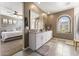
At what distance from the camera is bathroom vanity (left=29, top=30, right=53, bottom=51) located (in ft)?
5.49

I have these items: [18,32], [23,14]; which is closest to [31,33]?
[18,32]

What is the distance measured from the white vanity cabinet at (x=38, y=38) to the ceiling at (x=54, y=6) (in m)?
0.47

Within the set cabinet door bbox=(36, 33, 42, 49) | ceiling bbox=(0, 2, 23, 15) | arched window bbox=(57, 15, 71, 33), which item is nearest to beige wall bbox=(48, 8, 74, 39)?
arched window bbox=(57, 15, 71, 33)

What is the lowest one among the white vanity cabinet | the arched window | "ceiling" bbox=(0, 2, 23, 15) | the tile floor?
the tile floor

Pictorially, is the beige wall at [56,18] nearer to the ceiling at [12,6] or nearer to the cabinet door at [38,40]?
the cabinet door at [38,40]

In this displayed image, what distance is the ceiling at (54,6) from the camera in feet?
5.15

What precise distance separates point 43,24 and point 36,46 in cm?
48

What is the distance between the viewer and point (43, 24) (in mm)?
1716

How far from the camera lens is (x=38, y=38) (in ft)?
5.81

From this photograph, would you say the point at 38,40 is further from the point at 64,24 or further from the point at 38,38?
the point at 64,24

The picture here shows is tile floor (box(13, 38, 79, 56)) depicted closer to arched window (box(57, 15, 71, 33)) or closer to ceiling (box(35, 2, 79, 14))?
arched window (box(57, 15, 71, 33))

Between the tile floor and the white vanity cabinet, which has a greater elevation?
the white vanity cabinet

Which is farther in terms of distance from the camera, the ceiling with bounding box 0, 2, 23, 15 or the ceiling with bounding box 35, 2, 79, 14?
the ceiling with bounding box 35, 2, 79, 14

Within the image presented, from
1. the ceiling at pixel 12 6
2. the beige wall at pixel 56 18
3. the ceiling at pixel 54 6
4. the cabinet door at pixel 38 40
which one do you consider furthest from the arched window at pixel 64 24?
the ceiling at pixel 12 6
